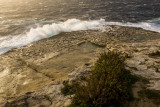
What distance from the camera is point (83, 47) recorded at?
12000 mm

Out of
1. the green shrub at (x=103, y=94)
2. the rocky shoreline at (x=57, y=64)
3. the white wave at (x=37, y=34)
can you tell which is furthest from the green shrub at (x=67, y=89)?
the white wave at (x=37, y=34)

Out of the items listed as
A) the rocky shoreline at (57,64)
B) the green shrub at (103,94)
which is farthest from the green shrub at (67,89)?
the green shrub at (103,94)

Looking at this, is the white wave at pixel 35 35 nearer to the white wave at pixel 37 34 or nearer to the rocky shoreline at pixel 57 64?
the white wave at pixel 37 34

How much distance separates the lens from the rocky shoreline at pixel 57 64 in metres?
5.90

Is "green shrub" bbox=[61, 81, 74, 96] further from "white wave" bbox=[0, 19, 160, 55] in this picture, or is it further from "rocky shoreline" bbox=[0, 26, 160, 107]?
"white wave" bbox=[0, 19, 160, 55]

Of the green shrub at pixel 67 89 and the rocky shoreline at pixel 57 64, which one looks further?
the rocky shoreline at pixel 57 64

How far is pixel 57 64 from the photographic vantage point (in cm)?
936

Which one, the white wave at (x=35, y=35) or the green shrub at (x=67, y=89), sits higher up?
the white wave at (x=35, y=35)

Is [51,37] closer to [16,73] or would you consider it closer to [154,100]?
→ [16,73]

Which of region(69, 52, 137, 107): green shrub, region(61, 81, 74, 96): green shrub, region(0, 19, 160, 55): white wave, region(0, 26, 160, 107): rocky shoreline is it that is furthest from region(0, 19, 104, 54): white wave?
region(69, 52, 137, 107): green shrub

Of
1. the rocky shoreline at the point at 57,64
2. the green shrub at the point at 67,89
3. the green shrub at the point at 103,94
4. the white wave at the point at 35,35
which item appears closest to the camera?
the green shrub at the point at 103,94

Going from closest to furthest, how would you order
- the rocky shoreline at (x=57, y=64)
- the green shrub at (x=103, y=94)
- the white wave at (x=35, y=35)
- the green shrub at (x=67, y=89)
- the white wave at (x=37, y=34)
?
1. the green shrub at (x=103, y=94)
2. the green shrub at (x=67, y=89)
3. the rocky shoreline at (x=57, y=64)
4. the white wave at (x=35, y=35)
5. the white wave at (x=37, y=34)

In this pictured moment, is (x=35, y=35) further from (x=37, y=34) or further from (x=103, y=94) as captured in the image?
(x=103, y=94)

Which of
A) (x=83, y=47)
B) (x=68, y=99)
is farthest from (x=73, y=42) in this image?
(x=68, y=99)
